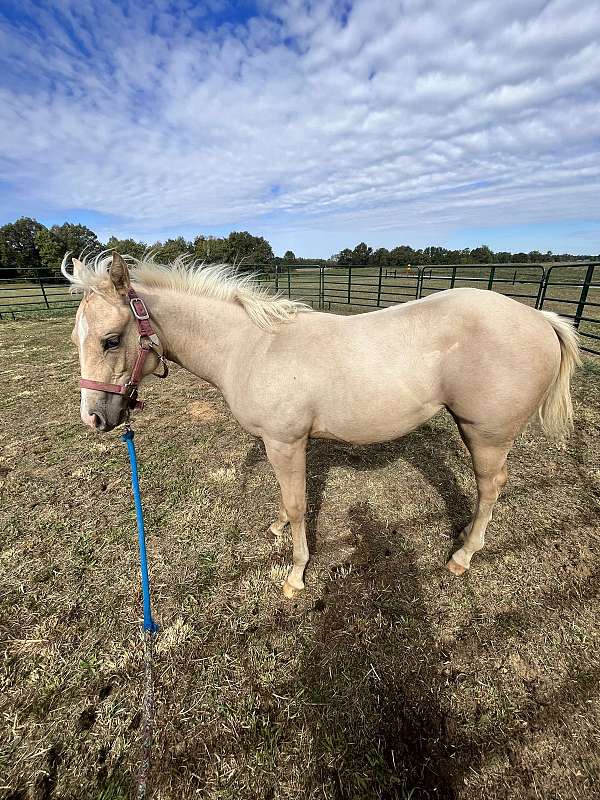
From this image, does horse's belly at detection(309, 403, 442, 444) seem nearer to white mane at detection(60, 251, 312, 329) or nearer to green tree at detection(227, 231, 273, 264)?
white mane at detection(60, 251, 312, 329)

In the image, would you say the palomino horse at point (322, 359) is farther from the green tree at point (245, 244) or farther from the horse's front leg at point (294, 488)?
the green tree at point (245, 244)

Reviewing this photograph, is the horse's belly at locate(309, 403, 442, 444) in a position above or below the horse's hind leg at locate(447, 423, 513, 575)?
above

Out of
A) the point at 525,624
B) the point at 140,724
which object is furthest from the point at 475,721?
the point at 140,724

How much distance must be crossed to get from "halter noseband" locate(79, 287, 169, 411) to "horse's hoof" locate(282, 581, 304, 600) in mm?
1521

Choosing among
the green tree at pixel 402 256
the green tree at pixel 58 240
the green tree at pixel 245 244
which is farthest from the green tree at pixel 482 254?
the green tree at pixel 58 240

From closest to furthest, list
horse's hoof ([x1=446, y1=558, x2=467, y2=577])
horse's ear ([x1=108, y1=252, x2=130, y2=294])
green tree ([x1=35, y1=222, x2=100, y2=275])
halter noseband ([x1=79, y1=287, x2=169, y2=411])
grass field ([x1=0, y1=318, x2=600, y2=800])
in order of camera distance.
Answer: grass field ([x1=0, y1=318, x2=600, y2=800]), horse's ear ([x1=108, y1=252, x2=130, y2=294]), halter noseband ([x1=79, y1=287, x2=169, y2=411]), horse's hoof ([x1=446, y1=558, x2=467, y2=577]), green tree ([x1=35, y1=222, x2=100, y2=275])

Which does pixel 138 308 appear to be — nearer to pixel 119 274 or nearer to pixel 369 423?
pixel 119 274

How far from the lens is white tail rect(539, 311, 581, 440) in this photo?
2.06 meters

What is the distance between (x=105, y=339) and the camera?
1.84 m

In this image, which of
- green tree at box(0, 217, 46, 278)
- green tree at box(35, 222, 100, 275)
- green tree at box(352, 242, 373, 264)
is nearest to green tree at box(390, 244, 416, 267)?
green tree at box(352, 242, 373, 264)

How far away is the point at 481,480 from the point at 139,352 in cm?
Answer: 237

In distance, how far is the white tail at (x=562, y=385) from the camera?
2057 millimetres

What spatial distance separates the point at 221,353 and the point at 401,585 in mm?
1982

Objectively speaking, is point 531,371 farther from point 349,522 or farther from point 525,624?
point 349,522
